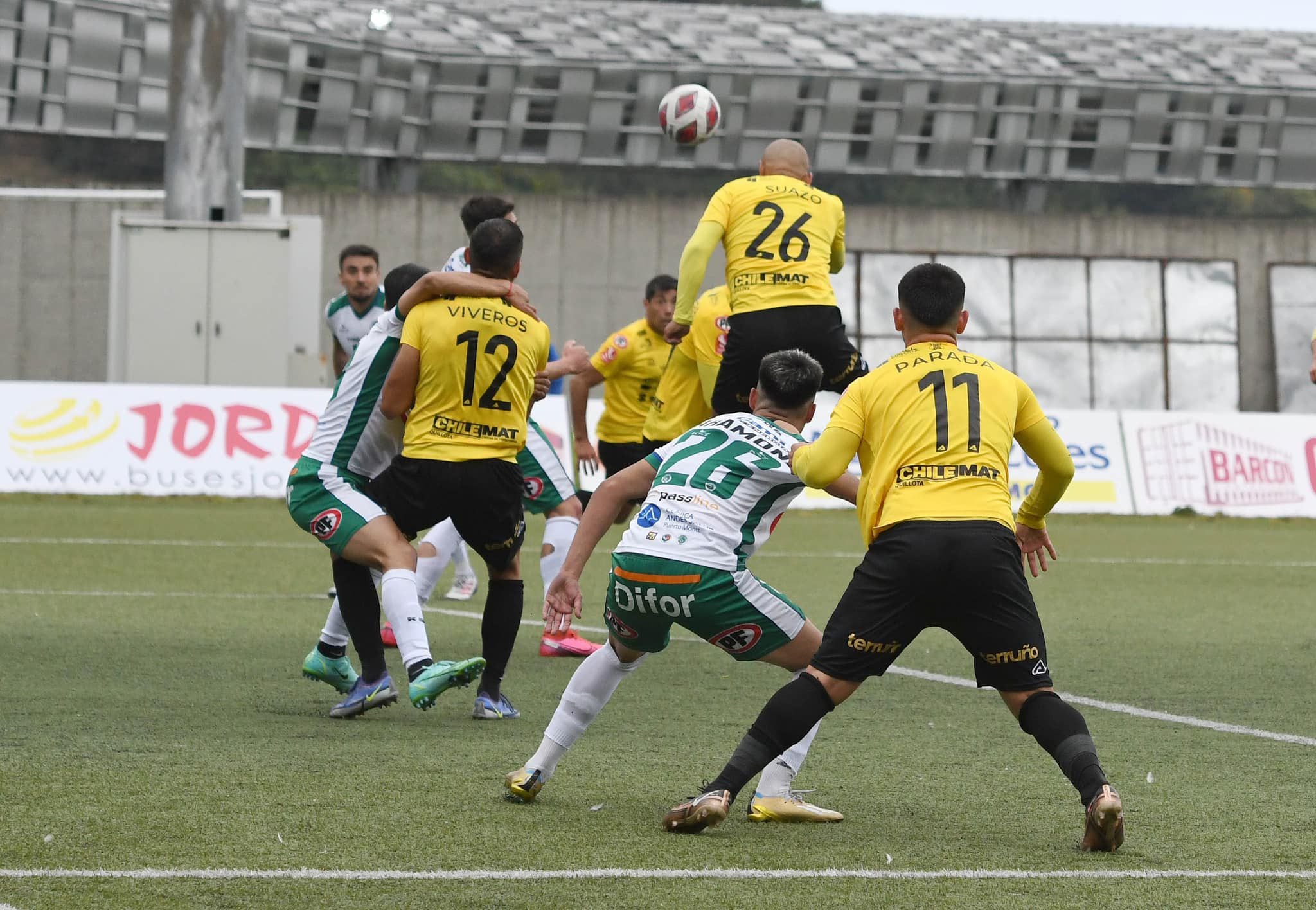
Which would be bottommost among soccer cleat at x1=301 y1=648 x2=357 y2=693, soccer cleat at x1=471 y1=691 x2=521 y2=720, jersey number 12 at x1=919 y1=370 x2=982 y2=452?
soccer cleat at x1=471 y1=691 x2=521 y2=720

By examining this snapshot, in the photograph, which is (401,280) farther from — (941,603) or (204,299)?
(204,299)

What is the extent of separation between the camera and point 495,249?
6.70 meters

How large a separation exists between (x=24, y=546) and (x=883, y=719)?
8552mm

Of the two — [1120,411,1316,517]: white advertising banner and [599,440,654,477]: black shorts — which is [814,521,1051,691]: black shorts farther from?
[1120,411,1316,517]: white advertising banner

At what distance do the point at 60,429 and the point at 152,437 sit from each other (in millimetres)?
913

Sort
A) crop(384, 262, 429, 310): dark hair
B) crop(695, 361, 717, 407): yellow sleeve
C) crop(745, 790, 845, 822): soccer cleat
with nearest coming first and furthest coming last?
1. crop(745, 790, 845, 822): soccer cleat
2. crop(384, 262, 429, 310): dark hair
3. crop(695, 361, 717, 407): yellow sleeve

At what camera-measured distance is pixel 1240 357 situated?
32.2 meters

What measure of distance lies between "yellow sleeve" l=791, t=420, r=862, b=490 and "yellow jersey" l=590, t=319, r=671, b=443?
6.99 meters

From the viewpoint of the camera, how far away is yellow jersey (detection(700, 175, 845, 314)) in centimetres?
853

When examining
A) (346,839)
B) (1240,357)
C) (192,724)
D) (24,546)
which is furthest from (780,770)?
(1240,357)

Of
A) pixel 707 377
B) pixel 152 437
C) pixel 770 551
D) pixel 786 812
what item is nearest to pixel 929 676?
pixel 707 377

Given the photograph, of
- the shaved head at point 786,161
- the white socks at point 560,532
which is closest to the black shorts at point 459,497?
the white socks at point 560,532

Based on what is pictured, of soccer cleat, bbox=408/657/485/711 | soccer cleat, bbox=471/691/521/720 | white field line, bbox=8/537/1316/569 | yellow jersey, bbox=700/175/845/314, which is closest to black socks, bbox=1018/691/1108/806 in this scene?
soccer cleat, bbox=408/657/485/711

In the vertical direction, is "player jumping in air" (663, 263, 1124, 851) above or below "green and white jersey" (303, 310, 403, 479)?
below
